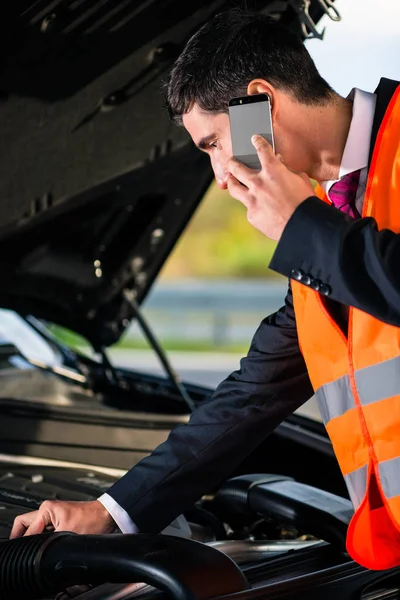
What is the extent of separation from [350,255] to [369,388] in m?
0.28

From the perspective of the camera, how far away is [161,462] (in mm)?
1693

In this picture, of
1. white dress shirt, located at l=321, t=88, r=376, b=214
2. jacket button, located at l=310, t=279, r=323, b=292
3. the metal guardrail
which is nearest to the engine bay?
jacket button, located at l=310, t=279, r=323, b=292

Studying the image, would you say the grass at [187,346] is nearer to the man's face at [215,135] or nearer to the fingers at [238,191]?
the man's face at [215,135]

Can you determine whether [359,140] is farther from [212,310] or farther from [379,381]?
[212,310]

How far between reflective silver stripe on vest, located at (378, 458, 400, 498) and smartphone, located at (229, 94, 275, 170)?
1.62 feet

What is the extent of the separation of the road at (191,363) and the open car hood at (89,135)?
6436mm

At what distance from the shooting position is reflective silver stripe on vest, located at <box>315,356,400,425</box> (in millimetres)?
1357

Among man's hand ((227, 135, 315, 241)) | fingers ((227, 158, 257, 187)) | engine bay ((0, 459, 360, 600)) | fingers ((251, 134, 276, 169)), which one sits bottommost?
engine bay ((0, 459, 360, 600))

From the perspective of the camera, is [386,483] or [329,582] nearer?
[386,483]

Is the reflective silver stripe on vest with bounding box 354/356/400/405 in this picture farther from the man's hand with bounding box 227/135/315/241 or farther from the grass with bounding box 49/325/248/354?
the grass with bounding box 49/325/248/354

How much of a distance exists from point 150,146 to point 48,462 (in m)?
0.83

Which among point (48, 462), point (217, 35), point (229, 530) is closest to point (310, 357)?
point (217, 35)

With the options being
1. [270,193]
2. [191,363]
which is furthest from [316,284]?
[191,363]

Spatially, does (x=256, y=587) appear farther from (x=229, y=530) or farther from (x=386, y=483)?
(x=229, y=530)
